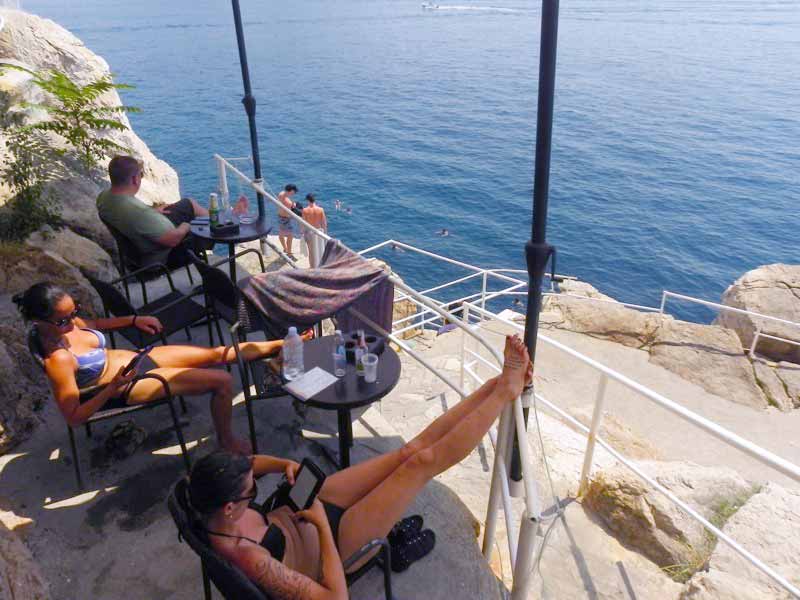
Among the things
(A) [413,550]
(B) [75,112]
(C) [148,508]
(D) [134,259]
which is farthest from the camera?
(B) [75,112]

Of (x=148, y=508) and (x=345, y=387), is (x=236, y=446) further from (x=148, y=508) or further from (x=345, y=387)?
(x=345, y=387)

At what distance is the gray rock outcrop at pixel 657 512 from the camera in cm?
439

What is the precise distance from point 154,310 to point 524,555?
3.75m

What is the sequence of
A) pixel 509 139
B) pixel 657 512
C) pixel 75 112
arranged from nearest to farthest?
pixel 657 512, pixel 75 112, pixel 509 139

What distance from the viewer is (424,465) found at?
2.91 metres

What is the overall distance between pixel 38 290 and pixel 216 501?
2.00m

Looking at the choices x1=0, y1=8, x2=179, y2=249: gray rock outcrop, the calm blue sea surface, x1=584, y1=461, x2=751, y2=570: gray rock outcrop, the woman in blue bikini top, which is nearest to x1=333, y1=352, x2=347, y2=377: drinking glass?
the woman in blue bikini top

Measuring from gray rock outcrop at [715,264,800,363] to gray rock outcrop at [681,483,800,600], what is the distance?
949cm

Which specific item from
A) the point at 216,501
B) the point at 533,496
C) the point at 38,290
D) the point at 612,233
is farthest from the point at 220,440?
the point at 612,233

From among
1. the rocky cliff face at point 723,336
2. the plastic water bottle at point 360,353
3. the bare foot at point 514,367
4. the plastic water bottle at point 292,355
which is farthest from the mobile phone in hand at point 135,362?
the rocky cliff face at point 723,336

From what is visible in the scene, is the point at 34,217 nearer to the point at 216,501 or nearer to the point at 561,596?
the point at 216,501

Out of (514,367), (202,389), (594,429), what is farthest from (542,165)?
(202,389)

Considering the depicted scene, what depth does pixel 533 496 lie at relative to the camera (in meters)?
2.51

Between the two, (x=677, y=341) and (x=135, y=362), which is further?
(x=677, y=341)
